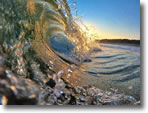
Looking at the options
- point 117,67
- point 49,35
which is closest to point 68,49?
point 49,35

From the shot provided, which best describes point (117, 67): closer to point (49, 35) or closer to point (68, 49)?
point (68, 49)

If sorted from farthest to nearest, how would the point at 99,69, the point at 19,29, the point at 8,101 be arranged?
the point at 99,69 < the point at 19,29 < the point at 8,101

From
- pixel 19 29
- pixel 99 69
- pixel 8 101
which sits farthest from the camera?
pixel 99 69

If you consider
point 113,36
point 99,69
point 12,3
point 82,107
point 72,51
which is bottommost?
point 82,107

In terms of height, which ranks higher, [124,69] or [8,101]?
[124,69]

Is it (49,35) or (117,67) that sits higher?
(49,35)

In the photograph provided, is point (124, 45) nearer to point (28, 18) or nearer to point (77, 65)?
point (77, 65)

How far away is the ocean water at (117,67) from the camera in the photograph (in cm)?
102

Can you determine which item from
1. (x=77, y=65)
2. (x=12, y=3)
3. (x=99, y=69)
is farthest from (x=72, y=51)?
(x=12, y=3)

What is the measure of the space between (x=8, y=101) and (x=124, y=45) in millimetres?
855

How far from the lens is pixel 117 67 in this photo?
1070 mm

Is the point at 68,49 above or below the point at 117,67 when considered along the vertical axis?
above

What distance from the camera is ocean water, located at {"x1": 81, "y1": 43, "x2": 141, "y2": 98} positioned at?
3.34ft

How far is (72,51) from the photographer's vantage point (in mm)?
1082
